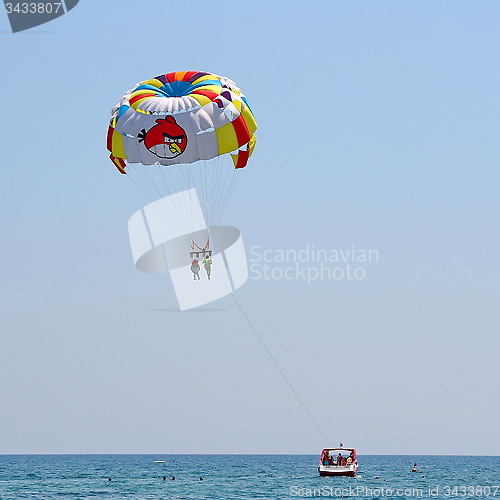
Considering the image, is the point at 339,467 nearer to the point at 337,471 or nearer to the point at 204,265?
the point at 337,471

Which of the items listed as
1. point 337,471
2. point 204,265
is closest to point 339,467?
point 337,471

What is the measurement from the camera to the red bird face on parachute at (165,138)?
126ft

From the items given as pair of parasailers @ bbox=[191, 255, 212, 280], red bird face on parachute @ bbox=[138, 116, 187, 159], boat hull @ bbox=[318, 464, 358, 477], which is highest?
red bird face on parachute @ bbox=[138, 116, 187, 159]

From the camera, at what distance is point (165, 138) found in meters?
38.6

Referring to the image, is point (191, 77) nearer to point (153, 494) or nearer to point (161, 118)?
point (161, 118)

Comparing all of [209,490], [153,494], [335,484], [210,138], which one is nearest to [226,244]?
[210,138]

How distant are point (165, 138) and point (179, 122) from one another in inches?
34.5

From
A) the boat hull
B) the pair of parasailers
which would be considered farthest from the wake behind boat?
the pair of parasailers

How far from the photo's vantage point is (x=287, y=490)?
7150 centimetres

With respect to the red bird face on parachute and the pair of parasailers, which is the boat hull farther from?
the red bird face on parachute

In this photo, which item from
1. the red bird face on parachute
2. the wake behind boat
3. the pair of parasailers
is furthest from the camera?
the wake behind boat

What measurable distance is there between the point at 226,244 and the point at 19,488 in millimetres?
37926

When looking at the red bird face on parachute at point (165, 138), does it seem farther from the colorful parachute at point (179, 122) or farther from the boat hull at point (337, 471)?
the boat hull at point (337, 471)

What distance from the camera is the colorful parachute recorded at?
126 feet
